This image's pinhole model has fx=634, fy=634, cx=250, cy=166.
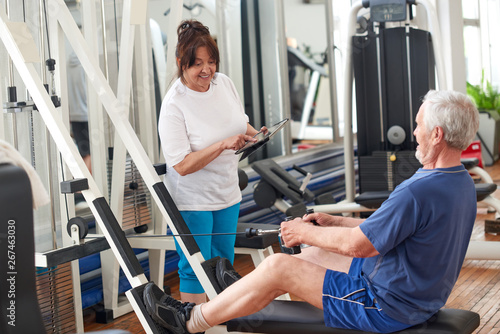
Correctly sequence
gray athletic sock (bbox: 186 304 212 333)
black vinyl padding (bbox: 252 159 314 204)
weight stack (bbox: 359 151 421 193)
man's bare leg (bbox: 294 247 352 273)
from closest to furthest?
gray athletic sock (bbox: 186 304 212 333), man's bare leg (bbox: 294 247 352 273), black vinyl padding (bbox: 252 159 314 204), weight stack (bbox: 359 151 421 193)

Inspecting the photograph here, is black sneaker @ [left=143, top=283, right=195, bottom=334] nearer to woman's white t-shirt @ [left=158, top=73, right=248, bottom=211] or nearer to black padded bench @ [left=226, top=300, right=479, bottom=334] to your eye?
black padded bench @ [left=226, top=300, right=479, bottom=334]

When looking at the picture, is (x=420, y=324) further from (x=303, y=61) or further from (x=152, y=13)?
(x=303, y=61)

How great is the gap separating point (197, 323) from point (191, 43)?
43.0 inches

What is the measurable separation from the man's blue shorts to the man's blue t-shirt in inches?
1.3

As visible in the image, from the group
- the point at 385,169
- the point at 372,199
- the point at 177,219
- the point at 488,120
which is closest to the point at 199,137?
the point at 177,219

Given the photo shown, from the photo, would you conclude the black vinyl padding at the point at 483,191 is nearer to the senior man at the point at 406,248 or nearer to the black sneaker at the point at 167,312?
the senior man at the point at 406,248

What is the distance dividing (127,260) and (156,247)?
907 millimetres

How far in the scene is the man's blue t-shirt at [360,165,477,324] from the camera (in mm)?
1986

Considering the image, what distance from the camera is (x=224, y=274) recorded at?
2.56m

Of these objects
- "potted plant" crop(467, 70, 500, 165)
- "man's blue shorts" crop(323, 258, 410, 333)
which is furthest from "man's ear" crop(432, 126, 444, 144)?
"potted plant" crop(467, 70, 500, 165)

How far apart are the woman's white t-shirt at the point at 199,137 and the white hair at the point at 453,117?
910 millimetres

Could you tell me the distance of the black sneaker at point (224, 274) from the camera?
8.41ft

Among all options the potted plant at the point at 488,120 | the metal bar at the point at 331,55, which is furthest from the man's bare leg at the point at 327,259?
the potted plant at the point at 488,120

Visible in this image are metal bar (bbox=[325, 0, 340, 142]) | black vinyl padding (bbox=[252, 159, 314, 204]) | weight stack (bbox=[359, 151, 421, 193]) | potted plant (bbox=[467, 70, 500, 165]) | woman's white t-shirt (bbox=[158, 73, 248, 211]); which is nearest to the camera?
woman's white t-shirt (bbox=[158, 73, 248, 211])
